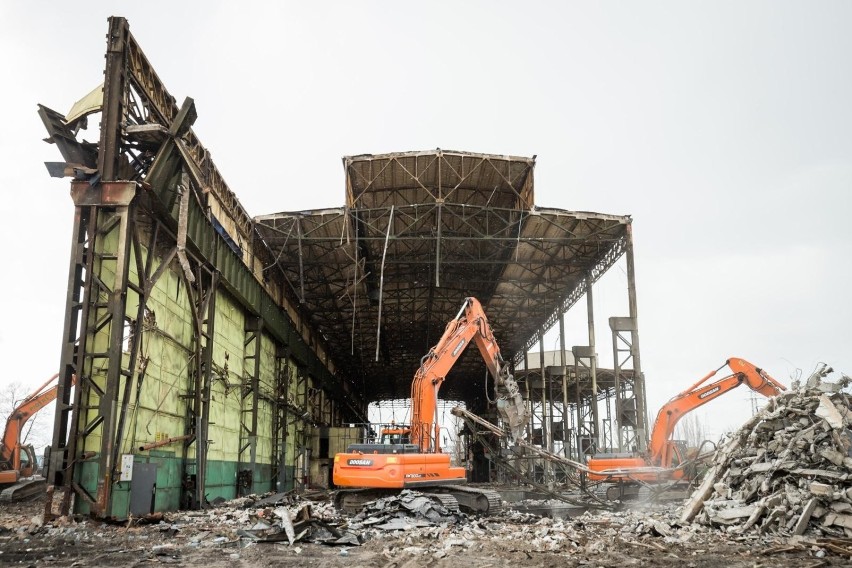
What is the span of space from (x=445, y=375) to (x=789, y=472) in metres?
7.92

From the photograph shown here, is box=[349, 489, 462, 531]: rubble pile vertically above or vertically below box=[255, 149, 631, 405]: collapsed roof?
below

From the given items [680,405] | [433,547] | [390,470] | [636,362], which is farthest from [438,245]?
[433,547]

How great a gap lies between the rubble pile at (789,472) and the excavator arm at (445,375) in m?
5.95

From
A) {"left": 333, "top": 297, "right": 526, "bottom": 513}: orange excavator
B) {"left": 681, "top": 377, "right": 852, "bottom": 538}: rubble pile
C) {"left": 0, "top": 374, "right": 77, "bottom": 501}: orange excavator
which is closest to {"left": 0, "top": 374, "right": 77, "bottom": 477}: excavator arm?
{"left": 0, "top": 374, "right": 77, "bottom": 501}: orange excavator

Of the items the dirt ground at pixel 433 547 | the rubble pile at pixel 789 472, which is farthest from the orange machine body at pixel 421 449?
the rubble pile at pixel 789 472

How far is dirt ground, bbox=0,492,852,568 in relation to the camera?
30.8ft

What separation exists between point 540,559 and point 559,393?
115 feet

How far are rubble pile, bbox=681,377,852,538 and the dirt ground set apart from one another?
0.61 meters

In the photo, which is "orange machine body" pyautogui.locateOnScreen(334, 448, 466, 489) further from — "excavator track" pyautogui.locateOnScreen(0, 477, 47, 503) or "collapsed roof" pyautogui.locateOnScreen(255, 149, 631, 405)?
"excavator track" pyautogui.locateOnScreen(0, 477, 47, 503)

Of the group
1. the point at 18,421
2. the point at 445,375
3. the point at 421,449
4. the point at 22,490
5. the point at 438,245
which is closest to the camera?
the point at 421,449

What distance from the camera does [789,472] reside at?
41.8ft

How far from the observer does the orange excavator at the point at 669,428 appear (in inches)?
784

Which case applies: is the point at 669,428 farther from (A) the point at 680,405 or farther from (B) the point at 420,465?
(B) the point at 420,465

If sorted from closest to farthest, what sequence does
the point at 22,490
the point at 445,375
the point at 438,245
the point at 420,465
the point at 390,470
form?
the point at 390,470
the point at 420,465
the point at 445,375
the point at 22,490
the point at 438,245
